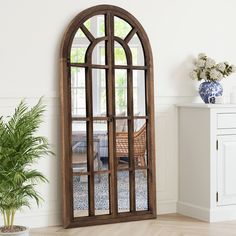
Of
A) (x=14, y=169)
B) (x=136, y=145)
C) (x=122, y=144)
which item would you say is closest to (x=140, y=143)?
(x=136, y=145)

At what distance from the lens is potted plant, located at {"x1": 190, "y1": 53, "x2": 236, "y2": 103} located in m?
5.11

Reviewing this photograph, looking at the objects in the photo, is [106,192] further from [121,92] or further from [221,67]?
[221,67]

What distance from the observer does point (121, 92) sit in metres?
4.95

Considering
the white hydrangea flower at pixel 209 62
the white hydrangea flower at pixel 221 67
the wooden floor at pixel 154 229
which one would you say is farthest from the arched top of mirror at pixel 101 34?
the wooden floor at pixel 154 229

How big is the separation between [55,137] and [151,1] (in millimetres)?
1502

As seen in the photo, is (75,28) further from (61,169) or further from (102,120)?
(61,169)

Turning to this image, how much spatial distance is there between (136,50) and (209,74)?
0.70 m

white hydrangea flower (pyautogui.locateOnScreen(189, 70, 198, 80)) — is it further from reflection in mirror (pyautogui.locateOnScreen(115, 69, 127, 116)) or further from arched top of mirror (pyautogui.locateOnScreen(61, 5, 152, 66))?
reflection in mirror (pyautogui.locateOnScreen(115, 69, 127, 116))

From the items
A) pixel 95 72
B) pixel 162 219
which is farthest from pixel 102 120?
pixel 162 219

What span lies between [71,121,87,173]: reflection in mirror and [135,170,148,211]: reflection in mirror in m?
0.52

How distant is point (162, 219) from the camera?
16.4 ft

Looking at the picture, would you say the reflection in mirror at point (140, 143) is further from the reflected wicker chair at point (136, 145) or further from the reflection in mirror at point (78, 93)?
the reflection in mirror at point (78, 93)

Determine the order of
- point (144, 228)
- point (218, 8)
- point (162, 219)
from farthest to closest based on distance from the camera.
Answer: point (218, 8) < point (162, 219) < point (144, 228)

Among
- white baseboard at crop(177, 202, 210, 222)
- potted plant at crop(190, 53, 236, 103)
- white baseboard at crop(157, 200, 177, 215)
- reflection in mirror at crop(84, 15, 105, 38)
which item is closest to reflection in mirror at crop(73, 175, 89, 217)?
white baseboard at crop(157, 200, 177, 215)
